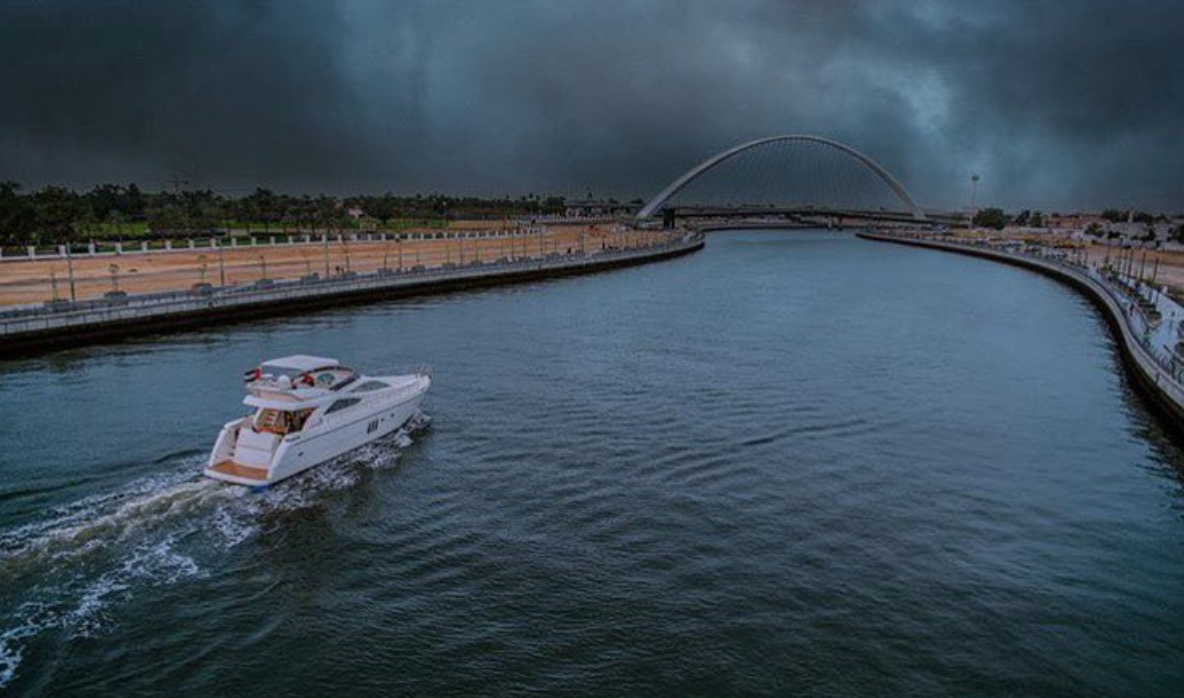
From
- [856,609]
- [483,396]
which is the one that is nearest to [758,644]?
[856,609]

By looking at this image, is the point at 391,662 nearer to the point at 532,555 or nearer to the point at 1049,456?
the point at 532,555

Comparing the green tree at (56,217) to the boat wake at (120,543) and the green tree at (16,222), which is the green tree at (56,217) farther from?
the boat wake at (120,543)

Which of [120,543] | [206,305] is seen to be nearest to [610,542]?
[120,543]

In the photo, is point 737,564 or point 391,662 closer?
point 391,662

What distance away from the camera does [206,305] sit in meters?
49.7

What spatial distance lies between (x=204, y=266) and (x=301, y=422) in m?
50.7

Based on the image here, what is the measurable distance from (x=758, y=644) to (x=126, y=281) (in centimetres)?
6237

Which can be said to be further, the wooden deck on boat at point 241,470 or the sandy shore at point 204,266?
the sandy shore at point 204,266

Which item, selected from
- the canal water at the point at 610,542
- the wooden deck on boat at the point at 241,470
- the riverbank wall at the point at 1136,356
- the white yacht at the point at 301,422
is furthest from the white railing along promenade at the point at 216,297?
the riverbank wall at the point at 1136,356

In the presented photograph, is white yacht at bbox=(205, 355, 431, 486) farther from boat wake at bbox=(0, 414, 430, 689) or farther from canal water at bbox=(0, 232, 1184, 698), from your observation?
canal water at bbox=(0, 232, 1184, 698)

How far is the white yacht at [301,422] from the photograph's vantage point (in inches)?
866

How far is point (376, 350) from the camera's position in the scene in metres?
42.1

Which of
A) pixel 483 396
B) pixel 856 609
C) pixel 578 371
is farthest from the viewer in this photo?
pixel 578 371

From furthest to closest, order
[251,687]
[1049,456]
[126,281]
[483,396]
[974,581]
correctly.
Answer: [126,281]
[483,396]
[1049,456]
[974,581]
[251,687]
